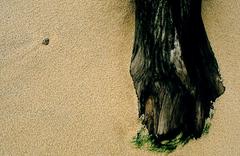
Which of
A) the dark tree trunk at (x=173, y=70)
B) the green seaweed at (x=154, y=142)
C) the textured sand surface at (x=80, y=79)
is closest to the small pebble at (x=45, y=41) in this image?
the textured sand surface at (x=80, y=79)

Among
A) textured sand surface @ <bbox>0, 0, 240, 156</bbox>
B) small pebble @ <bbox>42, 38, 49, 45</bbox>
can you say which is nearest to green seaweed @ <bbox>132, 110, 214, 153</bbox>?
textured sand surface @ <bbox>0, 0, 240, 156</bbox>

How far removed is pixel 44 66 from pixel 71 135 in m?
0.36

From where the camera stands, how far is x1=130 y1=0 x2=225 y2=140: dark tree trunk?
176 cm

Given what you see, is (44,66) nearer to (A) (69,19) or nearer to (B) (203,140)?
(A) (69,19)

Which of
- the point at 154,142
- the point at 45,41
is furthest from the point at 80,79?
the point at 154,142

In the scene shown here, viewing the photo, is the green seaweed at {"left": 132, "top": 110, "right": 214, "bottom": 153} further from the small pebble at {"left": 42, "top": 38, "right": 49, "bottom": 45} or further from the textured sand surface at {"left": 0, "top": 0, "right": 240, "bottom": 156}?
the small pebble at {"left": 42, "top": 38, "right": 49, "bottom": 45}

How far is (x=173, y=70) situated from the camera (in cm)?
175

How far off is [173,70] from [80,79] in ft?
1.71

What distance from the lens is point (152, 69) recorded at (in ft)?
6.03

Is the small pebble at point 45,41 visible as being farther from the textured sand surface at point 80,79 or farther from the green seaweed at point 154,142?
the green seaweed at point 154,142

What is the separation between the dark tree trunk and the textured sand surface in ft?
0.54

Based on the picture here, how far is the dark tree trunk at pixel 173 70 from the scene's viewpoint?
1758 mm

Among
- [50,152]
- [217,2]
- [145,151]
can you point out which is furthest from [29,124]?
[217,2]

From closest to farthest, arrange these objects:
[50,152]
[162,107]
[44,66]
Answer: [162,107] < [50,152] < [44,66]
